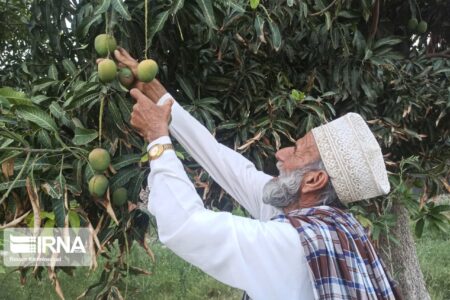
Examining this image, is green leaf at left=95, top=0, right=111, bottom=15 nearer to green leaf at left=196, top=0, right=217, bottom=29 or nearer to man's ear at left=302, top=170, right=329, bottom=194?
green leaf at left=196, top=0, right=217, bottom=29

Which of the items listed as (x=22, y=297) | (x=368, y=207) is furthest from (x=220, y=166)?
(x=22, y=297)

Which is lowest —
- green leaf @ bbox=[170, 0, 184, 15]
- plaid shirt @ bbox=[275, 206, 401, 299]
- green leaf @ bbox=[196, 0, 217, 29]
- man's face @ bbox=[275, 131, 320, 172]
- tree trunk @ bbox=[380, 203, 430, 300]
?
tree trunk @ bbox=[380, 203, 430, 300]

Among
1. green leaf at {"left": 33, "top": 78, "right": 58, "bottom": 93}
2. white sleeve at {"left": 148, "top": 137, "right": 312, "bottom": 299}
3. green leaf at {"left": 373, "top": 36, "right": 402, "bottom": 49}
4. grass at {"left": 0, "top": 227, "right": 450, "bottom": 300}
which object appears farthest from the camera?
grass at {"left": 0, "top": 227, "right": 450, "bottom": 300}

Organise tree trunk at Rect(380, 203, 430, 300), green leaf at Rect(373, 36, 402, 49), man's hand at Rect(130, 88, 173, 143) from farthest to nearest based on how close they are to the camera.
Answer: tree trunk at Rect(380, 203, 430, 300), green leaf at Rect(373, 36, 402, 49), man's hand at Rect(130, 88, 173, 143)

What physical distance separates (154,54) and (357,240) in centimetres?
84

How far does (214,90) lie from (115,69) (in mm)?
590

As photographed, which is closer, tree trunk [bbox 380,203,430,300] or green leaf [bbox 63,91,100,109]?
green leaf [bbox 63,91,100,109]

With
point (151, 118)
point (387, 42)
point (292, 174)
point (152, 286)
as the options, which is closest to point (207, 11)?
point (151, 118)

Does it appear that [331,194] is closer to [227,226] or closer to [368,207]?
[227,226]

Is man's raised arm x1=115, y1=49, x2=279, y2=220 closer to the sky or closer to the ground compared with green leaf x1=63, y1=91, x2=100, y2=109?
closer to the ground

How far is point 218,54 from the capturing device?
1.76 meters

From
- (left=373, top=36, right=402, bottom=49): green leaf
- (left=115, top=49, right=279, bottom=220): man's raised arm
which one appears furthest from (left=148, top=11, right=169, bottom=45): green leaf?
(left=373, top=36, right=402, bottom=49): green leaf

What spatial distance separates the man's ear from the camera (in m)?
1.24

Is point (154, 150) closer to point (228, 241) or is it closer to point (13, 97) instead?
Answer: point (228, 241)
